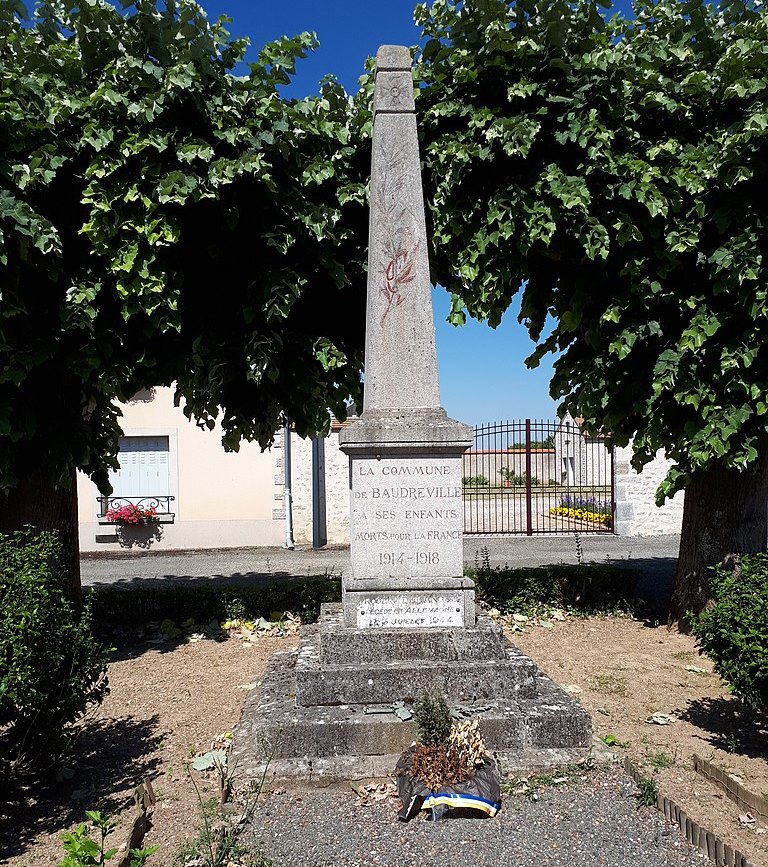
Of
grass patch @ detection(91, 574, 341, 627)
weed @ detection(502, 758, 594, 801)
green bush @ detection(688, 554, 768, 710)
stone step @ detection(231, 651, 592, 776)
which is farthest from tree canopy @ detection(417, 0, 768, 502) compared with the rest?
grass patch @ detection(91, 574, 341, 627)

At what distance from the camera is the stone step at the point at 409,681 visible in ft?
14.0

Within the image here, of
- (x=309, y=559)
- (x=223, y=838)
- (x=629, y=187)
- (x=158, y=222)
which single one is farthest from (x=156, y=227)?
(x=309, y=559)

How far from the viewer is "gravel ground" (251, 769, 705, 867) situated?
313 cm

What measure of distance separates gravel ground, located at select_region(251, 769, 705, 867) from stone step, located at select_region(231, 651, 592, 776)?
28 centimetres

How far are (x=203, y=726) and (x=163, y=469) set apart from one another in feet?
31.5

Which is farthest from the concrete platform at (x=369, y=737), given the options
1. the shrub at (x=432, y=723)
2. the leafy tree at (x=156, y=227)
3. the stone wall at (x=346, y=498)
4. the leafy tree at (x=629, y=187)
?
the stone wall at (x=346, y=498)

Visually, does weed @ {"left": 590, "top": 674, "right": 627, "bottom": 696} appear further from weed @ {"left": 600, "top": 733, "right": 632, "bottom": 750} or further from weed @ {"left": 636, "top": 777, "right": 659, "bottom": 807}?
weed @ {"left": 636, "top": 777, "right": 659, "bottom": 807}

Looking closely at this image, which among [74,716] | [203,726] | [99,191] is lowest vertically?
[203,726]

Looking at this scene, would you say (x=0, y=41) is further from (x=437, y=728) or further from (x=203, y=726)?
(x=437, y=728)

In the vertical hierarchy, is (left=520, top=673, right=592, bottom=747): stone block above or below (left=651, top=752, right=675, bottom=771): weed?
above

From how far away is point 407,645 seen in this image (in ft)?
14.8

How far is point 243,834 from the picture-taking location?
337 cm

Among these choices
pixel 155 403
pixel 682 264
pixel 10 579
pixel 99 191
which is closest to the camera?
pixel 10 579

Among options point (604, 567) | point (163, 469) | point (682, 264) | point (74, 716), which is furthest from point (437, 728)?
point (163, 469)
